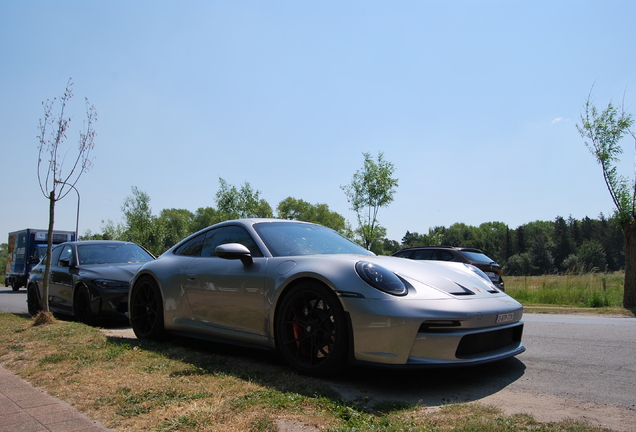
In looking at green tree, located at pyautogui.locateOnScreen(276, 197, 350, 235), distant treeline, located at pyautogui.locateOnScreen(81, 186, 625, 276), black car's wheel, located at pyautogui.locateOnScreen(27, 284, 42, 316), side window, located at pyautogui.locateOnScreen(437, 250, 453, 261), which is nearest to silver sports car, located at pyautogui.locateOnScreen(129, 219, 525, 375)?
black car's wheel, located at pyautogui.locateOnScreen(27, 284, 42, 316)

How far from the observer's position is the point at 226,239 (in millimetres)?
5223

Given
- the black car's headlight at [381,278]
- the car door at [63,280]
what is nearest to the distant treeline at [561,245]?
the car door at [63,280]

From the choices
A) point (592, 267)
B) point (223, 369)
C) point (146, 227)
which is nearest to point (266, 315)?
point (223, 369)

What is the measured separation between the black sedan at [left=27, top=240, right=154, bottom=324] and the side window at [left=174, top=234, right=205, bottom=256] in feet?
8.31

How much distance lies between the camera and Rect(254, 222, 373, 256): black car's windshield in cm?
465

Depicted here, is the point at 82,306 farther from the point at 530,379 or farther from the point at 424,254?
the point at 424,254

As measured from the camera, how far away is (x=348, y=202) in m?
20.8

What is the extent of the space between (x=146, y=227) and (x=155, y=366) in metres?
39.8

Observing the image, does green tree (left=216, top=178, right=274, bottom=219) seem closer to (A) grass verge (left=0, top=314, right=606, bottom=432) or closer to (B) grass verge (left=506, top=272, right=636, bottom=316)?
(B) grass verge (left=506, top=272, right=636, bottom=316)

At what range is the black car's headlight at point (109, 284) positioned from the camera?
25.5 feet

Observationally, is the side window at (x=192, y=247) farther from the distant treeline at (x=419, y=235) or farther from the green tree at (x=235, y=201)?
the green tree at (x=235, y=201)

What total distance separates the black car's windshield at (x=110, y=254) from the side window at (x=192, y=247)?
3.62 metres

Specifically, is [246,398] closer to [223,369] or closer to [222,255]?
[223,369]

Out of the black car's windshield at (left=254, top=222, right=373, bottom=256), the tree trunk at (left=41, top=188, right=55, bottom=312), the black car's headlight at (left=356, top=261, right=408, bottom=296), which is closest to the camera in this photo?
the black car's headlight at (left=356, top=261, right=408, bottom=296)
